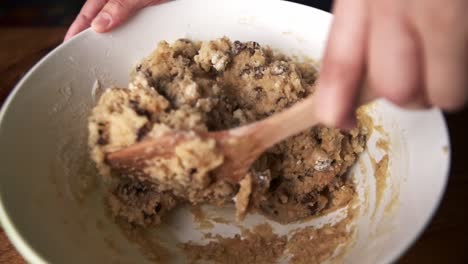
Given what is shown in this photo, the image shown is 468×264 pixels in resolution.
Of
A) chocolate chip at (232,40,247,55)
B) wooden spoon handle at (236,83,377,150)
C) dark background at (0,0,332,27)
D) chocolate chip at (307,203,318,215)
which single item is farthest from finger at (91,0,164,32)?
dark background at (0,0,332,27)

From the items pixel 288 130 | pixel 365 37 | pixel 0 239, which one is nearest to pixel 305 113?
pixel 288 130

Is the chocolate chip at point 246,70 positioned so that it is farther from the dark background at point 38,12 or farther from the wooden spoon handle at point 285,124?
the dark background at point 38,12

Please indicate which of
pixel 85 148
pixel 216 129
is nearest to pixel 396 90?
pixel 216 129

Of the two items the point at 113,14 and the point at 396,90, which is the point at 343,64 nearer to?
the point at 396,90

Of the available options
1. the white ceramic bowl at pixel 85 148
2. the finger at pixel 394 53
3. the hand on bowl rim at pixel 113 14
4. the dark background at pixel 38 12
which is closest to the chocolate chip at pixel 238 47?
the white ceramic bowl at pixel 85 148

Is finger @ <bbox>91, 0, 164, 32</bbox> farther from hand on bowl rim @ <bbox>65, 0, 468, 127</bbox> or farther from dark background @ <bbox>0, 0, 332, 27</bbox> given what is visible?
dark background @ <bbox>0, 0, 332, 27</bbox>

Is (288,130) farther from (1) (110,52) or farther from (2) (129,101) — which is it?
(1) (110,52)
